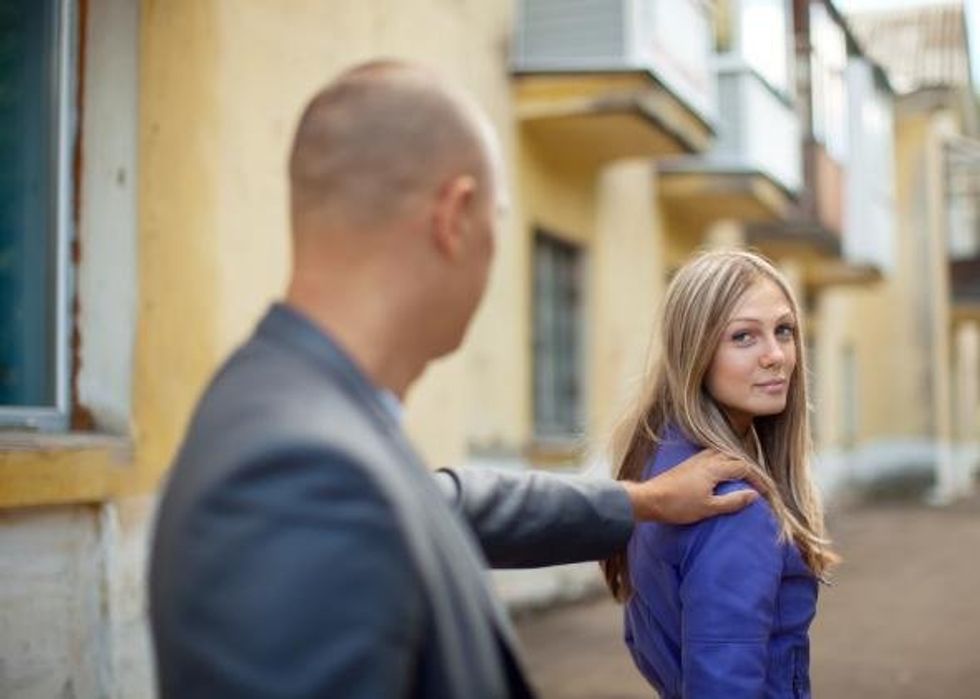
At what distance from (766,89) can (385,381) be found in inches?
500

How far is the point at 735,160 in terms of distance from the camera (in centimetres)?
1277

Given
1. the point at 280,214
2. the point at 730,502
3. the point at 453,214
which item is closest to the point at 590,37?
the point at 280,214

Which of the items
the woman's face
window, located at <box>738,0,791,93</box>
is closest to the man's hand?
the woman's face

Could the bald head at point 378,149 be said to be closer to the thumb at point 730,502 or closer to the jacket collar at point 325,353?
the jacket collar at point 325,353

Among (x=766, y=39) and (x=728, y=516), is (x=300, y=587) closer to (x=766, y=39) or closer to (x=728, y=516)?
(x=728, y=516)

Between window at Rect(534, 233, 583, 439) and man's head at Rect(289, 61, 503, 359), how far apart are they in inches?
353

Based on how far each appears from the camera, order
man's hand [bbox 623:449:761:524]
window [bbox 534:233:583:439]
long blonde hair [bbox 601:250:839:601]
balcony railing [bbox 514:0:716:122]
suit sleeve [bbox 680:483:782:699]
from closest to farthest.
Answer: suit sleeve [bbox 680:483:782:699], man's hand [bbox 623:449:761:524], long blonde hair [bbox 601:250:839:601], balcony railing [bbox 514:0:716:122], window [bbox 534:233:583:439]

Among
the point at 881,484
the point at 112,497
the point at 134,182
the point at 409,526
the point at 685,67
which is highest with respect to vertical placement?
the point at 685,67

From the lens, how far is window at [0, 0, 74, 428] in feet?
15.7

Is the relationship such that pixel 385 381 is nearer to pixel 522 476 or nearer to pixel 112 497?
pixel 522 476

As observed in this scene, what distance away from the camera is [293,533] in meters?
1.12

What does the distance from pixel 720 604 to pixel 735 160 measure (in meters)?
11.1

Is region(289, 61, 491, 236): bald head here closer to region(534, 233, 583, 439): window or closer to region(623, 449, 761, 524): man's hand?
region(623, 449, 761, 524): man's hand

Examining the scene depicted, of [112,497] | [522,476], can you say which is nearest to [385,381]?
[522,476]
